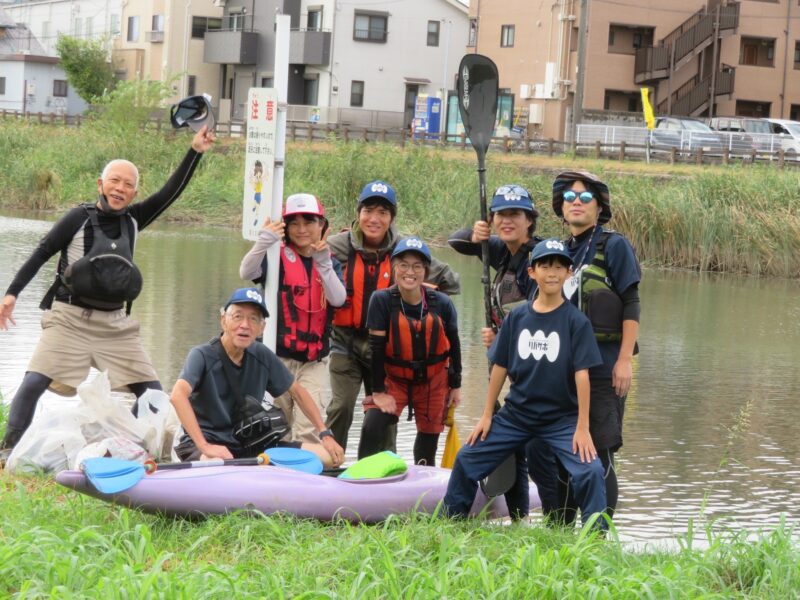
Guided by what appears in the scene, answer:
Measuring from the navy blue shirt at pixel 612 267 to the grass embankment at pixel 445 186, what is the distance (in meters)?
16.9

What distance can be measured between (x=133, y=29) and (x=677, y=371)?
160 feet

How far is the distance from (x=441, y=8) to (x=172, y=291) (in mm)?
35787

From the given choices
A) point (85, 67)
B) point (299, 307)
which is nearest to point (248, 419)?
point (299, 307)

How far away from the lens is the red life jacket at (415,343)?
23.2 ft

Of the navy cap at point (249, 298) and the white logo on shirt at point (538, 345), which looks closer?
the white logo on shirt at point (538, 345)

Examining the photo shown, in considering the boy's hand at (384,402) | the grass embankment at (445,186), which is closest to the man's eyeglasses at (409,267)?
the boy's hand at (384,402)

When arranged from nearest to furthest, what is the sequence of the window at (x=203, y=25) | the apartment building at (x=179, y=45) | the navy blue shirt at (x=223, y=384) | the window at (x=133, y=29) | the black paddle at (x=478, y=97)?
the navy blue shirt at (x=223, y=384), the black paddle at (x=478, y=97), the apartment building at (x=179, y=45), the window at (x=203, y=25), the window at (x=133, y=29)

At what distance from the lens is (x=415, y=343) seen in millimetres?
7133

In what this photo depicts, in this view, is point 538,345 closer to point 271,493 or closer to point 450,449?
point 271,493

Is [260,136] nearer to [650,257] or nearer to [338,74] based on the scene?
[650,257]

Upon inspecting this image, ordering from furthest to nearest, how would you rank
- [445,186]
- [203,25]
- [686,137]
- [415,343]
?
[203,25]
[686,137]
[445,186]
[415,343]

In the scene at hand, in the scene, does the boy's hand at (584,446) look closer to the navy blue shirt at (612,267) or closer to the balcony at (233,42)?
the navy blue shirt at (612,267)

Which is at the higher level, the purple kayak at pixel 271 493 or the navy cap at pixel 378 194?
the navy cap at pixel 378 194

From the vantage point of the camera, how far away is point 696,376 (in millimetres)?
13383
